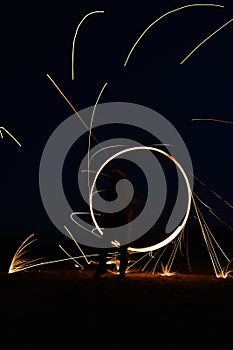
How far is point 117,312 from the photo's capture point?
417 centimetres

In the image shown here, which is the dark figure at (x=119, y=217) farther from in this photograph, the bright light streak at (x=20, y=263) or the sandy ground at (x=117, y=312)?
the bright light streak at (x=20, y=263)

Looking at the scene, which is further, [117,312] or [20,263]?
[20,263]

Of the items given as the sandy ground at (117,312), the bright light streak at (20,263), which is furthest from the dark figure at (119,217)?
the bright light streak at (20,263)

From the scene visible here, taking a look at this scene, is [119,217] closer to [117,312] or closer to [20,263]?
[117,312]

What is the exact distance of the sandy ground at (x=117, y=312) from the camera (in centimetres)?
332

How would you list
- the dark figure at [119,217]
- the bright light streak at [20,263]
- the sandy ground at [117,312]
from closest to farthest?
the sandy ground at [117,312] → the dark figure at [119,217] → the bright light streak at [20,263]

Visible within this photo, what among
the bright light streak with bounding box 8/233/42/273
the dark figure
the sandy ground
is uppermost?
the dark figure

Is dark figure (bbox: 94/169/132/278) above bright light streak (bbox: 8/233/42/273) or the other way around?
above

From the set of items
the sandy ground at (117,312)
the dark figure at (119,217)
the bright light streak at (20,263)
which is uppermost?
the dark figure at (119,217)

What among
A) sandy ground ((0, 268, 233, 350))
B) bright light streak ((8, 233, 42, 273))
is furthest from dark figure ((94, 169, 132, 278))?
bright light streak ((8, 233, 42, 273))

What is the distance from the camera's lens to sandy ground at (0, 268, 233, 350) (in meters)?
3.32

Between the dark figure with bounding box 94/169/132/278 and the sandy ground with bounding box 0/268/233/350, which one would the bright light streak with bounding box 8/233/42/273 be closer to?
the sandy ground with bounding box 0/268/233/350

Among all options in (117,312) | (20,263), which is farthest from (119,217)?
(20,263)

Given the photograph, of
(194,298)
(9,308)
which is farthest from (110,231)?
(9,308)
